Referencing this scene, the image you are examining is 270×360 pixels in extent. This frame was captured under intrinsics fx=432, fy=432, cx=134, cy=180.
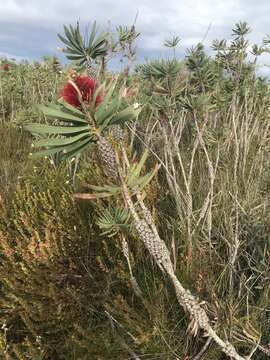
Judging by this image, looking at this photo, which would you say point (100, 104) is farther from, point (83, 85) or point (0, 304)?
point (0, 304)

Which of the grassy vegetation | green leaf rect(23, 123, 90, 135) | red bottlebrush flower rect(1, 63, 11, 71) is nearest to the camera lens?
green leaf rect(23, 123, 90, 135)

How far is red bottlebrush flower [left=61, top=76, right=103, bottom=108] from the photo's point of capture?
106 cm

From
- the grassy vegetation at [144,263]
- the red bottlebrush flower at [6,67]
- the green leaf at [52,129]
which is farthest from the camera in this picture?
the red bottlebrush flower at [6,67]

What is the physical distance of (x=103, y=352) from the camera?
5.68 feet

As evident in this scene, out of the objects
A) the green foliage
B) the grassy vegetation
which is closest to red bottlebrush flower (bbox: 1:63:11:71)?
the grassy vegetation

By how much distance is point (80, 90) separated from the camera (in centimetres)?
107

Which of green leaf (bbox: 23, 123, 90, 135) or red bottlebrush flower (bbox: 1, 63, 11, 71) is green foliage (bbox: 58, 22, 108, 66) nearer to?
green leaf (bbox: 23, 123, 90, 135)

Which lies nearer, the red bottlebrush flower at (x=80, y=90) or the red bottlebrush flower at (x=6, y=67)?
the red bottlebrush flower at (x=80, y=90)

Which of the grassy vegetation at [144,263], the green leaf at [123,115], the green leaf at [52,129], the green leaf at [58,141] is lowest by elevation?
the grassy vegetation at [144,263]

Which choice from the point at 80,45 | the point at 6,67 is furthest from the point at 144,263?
the point at 6,67

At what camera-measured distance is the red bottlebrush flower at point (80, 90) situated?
106 cm

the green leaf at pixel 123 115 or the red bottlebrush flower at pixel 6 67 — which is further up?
the red bottlebrush flower at pixel 6 67

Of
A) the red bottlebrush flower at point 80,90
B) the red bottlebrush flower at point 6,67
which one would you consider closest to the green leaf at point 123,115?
the red bottlebrush flower at point 80,90

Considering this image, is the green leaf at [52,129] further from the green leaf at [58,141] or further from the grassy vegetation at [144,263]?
the grassy vegetation at [144,263]
